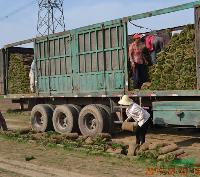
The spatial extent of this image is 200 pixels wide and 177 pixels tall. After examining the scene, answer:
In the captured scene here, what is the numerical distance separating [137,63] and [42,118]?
4463 millimetres

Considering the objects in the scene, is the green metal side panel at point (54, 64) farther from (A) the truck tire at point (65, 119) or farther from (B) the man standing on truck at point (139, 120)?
(B) the man standing on truck at point (139, 120)

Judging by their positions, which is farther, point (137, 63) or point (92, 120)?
point (92, 120)

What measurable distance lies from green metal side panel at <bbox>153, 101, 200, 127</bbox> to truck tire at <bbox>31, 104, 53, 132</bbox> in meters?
4.63

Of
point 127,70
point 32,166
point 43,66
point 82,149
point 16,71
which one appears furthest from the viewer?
point 16,71

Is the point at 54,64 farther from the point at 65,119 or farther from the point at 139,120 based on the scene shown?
the point at 139,120

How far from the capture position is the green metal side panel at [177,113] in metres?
10.3

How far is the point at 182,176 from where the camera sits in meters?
7.37

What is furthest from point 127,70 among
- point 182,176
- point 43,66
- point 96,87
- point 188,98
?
point 182,176

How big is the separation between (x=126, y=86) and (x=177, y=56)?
179 cm

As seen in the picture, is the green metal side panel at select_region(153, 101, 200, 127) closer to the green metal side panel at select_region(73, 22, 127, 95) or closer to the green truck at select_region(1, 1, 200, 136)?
the green truck at select_region(1, 1, 200, 136)

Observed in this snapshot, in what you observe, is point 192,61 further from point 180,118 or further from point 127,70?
point 127,70

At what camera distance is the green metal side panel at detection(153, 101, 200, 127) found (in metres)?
10.3

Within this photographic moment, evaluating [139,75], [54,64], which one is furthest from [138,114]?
[54,64]

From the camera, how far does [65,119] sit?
14.0 metres
